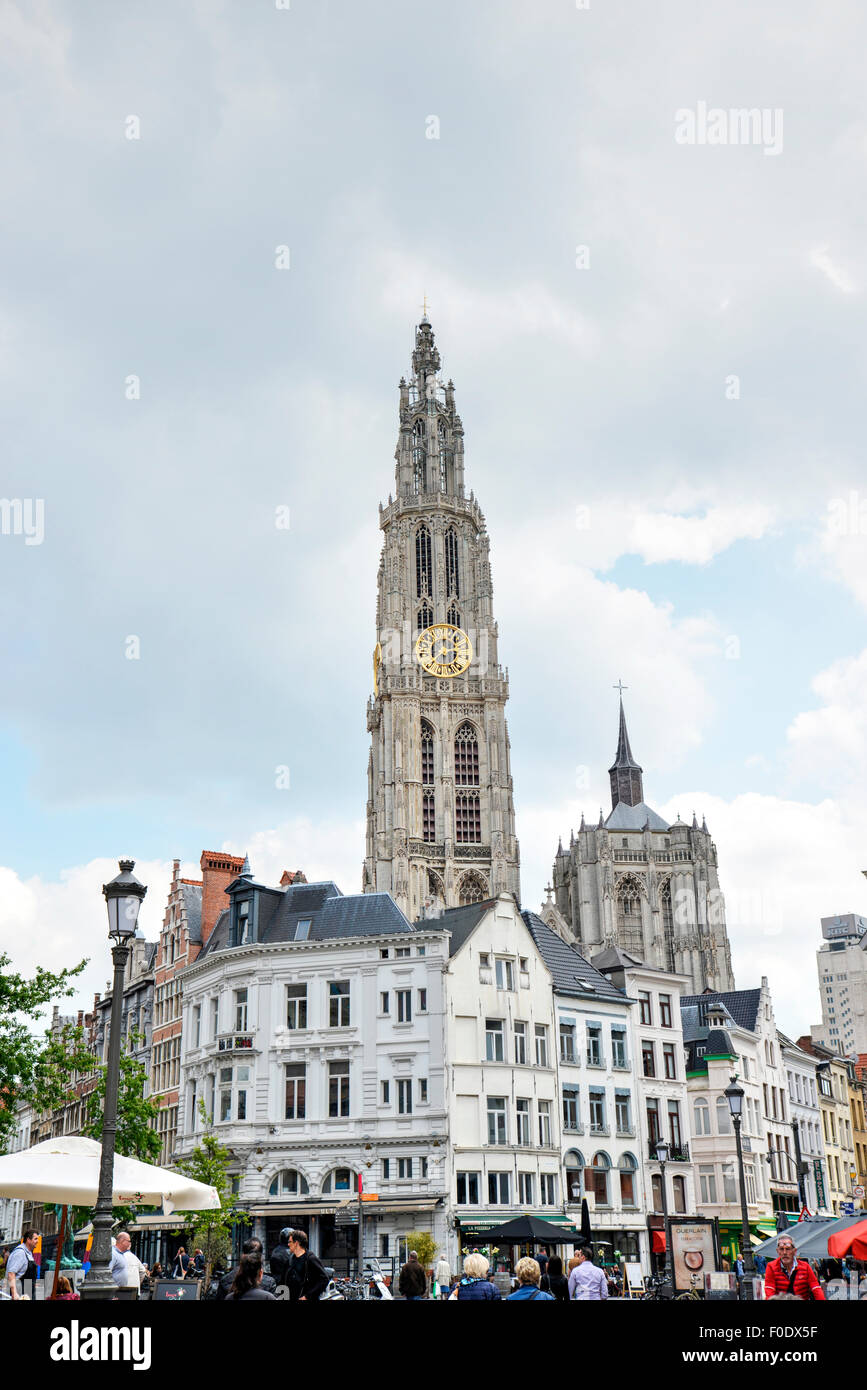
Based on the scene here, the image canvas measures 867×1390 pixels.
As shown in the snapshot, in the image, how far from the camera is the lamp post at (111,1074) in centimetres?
1462

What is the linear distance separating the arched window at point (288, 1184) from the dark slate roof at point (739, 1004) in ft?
75.2

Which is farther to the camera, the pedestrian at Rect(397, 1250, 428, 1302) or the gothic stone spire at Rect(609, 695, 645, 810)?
the gothic stone spire at Rect(609, 695, 645, 810)

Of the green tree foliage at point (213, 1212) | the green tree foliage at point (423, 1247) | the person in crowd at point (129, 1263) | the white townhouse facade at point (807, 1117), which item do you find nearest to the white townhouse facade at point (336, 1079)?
the green tree foliage at point (213, 1212)

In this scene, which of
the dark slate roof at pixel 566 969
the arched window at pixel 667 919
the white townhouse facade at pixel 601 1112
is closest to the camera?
the white townhouse facade at pixel 601 1112

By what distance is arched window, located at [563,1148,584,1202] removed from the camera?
47562 millimetres

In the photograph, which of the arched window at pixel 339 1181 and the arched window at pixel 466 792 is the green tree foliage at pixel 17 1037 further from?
the arched window at pixel 466 792

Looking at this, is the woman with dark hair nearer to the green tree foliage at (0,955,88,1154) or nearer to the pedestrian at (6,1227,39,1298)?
the pedestrian at (6,1227,39,1298)

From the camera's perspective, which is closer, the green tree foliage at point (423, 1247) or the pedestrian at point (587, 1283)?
the pedestrian at point (587, 1283)

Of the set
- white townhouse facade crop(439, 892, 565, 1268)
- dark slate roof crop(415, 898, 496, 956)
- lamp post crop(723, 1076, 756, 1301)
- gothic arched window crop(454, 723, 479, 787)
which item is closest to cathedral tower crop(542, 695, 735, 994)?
gothic arched window crop(454, 723, 479, 787)

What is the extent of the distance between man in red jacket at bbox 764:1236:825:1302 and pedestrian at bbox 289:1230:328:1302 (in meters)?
4.65

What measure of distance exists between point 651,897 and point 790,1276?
110728 mm

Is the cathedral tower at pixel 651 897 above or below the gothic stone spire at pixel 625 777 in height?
below
